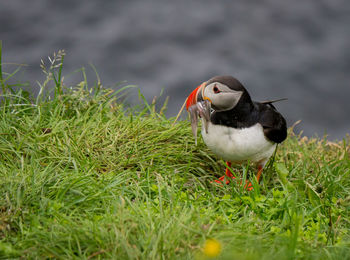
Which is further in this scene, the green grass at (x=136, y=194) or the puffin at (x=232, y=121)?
the puffin at (x=232, y=121)

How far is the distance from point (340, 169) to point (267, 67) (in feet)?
17.3

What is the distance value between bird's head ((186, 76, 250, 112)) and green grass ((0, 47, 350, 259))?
594 mm

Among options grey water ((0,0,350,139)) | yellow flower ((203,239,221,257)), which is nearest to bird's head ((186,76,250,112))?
yellow flower ((203,239,221,257))

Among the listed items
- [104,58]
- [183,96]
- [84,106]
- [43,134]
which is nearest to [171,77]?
[183,96]

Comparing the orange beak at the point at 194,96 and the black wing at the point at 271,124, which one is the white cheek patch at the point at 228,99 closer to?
the orange beak at the point at 194,96

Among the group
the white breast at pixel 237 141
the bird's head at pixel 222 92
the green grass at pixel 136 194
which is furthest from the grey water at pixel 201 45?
the bird's head at pixel 222 92

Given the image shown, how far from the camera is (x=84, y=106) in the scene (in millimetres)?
4852

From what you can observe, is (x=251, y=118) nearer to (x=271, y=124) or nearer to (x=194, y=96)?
(x=271, y=124)

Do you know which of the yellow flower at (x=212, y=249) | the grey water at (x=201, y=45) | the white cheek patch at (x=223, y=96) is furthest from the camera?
the grey water at (x=201, y=45)

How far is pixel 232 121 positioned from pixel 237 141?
17cm

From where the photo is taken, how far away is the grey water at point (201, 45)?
29.0ft

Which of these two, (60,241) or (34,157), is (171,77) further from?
(60,241)

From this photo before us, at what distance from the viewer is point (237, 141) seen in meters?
3.91

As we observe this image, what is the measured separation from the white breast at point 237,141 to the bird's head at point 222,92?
0.20 metres
